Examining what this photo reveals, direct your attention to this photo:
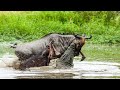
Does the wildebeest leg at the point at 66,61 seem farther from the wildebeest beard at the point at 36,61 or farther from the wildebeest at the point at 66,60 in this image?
the wildebeest beard at the point at 36,61

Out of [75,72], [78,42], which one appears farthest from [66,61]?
[78,42]

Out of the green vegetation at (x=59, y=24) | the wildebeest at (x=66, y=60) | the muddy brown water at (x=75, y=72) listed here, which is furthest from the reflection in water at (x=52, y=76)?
the green vegetation at (x=59, y=24)

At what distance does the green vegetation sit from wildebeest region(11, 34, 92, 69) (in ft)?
0.22

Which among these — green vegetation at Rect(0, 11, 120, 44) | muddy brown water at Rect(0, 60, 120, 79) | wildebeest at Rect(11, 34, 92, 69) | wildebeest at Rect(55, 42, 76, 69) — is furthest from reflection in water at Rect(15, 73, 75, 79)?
green vegetation at Rect(0, 11, 120, 44)

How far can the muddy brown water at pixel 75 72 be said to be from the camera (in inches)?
207

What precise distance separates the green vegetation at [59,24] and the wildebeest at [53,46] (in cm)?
7

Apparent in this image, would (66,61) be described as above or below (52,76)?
above

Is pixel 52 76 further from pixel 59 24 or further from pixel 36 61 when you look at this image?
pixel 59 24

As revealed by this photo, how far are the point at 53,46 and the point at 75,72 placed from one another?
1.43 feet

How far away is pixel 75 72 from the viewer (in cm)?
530

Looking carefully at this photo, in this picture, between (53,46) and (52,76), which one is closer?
(52,76)
